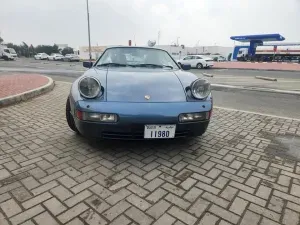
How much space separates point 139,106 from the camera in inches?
99.4

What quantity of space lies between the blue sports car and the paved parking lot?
0.38m

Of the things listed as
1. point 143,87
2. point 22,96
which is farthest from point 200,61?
point 143,87

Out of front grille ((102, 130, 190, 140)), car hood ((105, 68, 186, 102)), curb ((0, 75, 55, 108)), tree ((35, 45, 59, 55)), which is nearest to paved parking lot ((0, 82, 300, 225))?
front grille ((102, 130, 190, 140))

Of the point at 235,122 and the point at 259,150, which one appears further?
the point at 235,122

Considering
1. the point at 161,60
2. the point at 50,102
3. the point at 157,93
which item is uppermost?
the point at 161,60

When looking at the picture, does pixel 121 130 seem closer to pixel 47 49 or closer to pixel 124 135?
pixel 124 135

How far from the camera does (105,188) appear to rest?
217 centimetres

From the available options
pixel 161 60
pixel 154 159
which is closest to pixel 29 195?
pixel 154 159

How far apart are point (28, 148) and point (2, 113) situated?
2101 millimetres

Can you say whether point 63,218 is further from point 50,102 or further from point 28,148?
point 50,102

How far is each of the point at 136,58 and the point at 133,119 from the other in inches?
64.2

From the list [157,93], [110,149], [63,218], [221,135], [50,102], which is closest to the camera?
[63,218]

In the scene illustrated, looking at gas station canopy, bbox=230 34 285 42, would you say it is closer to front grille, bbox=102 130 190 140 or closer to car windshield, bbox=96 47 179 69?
car windshield, bbox=96 47 179 69

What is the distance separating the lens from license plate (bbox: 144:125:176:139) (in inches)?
99.7
